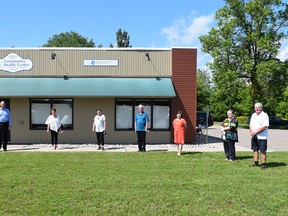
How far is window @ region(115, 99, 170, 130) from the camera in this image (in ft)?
57.8

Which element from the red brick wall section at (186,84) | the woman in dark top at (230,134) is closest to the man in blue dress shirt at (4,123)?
the red brick wall section at (186,84)

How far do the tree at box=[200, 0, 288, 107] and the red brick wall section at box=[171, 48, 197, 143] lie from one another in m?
17.5

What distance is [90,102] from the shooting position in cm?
1742

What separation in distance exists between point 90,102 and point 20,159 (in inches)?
261

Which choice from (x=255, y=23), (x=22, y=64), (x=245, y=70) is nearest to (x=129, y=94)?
(x=22, y=64)

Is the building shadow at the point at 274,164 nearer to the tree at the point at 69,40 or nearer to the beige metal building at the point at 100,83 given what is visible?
the beige metal building at the point at 100,83

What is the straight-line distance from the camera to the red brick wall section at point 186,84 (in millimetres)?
17500

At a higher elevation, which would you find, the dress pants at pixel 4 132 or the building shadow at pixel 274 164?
the dress pants at pixel 4 132

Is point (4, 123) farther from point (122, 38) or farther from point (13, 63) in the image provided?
point (122, 38)

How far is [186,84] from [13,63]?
8729 mm

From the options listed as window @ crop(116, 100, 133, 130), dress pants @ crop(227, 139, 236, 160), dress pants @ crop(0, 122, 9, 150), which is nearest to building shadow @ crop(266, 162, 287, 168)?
dress pants @ crop(227, 139, 236, 160)

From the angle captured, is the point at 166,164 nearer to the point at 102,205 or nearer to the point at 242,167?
the point at 242,167

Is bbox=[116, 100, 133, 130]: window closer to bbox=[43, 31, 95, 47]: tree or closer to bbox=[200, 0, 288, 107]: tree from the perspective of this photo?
bbox=[200, 0, 288, 107]: tree

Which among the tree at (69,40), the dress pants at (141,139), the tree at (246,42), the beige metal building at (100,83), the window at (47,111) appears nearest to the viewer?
the dress pants at (141,139)
